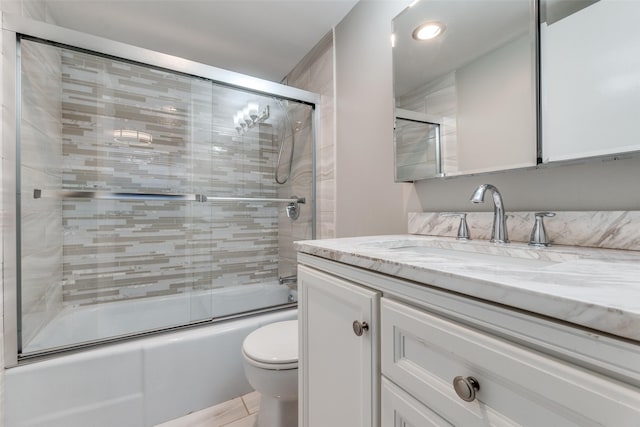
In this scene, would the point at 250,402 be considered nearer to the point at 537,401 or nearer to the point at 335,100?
the point at 537,401

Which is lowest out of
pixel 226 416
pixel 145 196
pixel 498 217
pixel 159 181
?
pixel 226 416

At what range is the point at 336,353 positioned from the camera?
2.44 feet

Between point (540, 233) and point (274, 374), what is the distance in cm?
105

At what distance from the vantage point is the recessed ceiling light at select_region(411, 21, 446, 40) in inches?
44.5

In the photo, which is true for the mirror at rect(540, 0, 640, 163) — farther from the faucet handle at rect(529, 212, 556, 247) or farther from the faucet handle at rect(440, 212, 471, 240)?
the faucet handle at rect(440, 212, 471, 240)

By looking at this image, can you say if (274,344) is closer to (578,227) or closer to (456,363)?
(456,363)

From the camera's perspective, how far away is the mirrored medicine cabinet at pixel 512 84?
703mm

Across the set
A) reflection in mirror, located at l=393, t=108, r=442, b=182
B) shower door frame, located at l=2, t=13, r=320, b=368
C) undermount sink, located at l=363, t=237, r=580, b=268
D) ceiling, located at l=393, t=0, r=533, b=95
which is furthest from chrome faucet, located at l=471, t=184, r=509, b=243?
shower door frame, located at l=2, t=13, r=320, b=368

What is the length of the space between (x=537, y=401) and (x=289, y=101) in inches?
82.7

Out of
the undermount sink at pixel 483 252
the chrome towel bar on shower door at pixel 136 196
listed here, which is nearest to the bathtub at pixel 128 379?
the chrome towel bar on shower door at pixel 136 196

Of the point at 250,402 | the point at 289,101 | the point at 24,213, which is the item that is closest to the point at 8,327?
the point at 24,213

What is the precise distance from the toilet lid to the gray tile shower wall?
33.1 inches

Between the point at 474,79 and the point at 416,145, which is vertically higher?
the point at 474,79

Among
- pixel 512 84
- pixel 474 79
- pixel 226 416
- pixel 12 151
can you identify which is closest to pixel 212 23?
pixel 12 151
